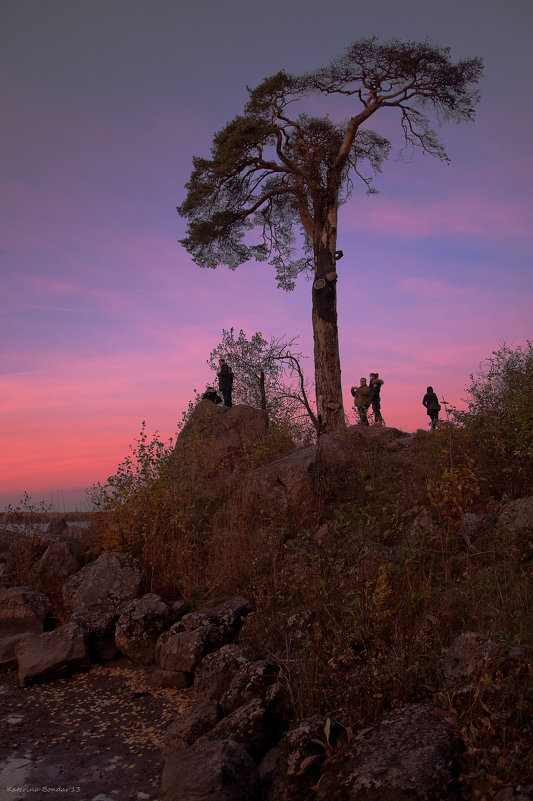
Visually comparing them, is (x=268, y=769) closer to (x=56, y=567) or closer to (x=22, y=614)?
(x=22, y=614)

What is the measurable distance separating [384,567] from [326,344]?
11266 millimetres

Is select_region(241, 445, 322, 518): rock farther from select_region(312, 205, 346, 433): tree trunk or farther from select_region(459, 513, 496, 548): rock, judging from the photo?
select_region(312, 205, 346, 433): tree trunk

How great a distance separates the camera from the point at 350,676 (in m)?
4.25

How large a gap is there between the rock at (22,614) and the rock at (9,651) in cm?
52

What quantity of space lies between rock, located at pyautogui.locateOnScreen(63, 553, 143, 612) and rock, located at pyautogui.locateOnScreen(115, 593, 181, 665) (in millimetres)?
786

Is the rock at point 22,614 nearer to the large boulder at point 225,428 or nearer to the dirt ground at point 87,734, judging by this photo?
the dirt ground at point 87,734

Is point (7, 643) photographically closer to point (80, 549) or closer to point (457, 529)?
point (80, 549)

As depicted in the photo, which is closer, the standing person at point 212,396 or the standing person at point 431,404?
the standing person at point 212,396

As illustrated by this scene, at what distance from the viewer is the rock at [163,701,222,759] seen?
4.41m

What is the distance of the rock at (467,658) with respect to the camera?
3766 mm

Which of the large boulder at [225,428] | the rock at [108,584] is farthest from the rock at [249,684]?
the large boulder at [225,428]

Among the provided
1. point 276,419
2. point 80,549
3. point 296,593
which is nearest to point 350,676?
point 296,593

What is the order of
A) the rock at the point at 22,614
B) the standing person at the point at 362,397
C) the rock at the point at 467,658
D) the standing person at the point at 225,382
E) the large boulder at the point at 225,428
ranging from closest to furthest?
the rock at the point at 467,658 < the rock at the point at 22,614 < the large boulder at the point at 225,428 < the standing person at the point at 225,382 < the standing person at the point at 362,397

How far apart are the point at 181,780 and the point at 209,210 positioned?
16267 millimetres
